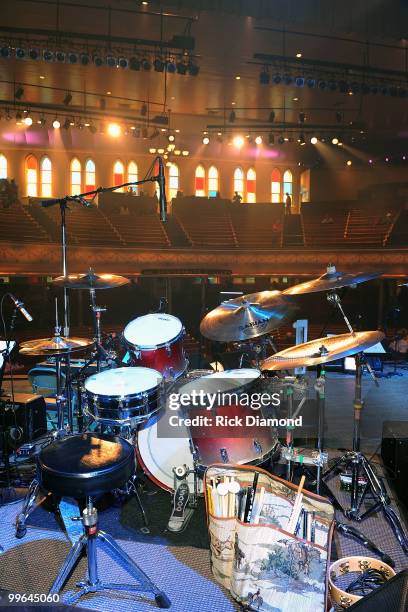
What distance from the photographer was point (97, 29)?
902 cm

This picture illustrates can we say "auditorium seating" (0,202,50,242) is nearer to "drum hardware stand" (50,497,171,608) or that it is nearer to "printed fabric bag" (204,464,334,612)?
"drum hardware stand" (50,497,171,608)

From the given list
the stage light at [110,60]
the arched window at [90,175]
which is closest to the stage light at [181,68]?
the stage light at [110,60]

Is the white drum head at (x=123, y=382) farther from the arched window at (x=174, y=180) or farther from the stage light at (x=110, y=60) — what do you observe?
the arched window at (x=174, y=180)

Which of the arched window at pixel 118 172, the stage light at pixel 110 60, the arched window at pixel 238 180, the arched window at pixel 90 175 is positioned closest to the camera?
the stage light at pixel 110 60

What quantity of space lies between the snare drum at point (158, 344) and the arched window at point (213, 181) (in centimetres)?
1635

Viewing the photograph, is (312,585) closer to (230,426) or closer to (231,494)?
(231,494)

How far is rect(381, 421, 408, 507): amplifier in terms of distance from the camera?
3.40 meters

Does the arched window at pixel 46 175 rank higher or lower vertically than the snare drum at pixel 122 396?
higher

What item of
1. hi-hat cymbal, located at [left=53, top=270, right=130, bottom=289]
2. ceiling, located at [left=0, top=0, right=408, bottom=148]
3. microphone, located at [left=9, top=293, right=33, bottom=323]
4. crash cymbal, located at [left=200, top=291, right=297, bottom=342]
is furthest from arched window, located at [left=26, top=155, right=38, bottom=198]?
crash cymbal, located at [left=200, top=291, right=297, bottom=342]

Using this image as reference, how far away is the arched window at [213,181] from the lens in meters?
19.5

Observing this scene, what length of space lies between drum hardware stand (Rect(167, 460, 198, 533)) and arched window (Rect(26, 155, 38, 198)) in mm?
16246

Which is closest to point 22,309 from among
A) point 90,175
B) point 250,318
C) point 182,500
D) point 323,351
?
point 250,318

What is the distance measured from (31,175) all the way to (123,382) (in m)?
A: 16.5

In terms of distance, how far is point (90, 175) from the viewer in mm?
18250
